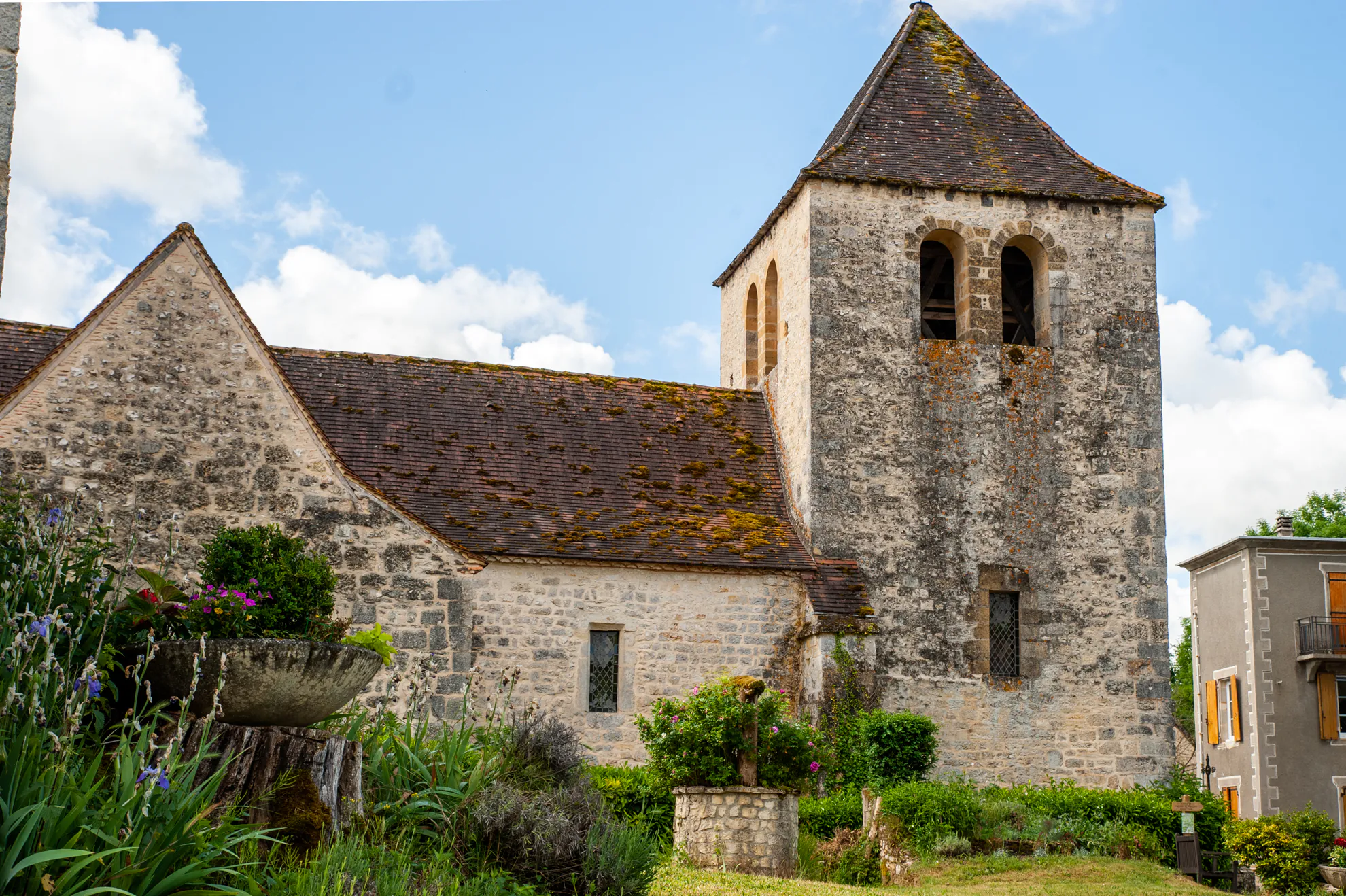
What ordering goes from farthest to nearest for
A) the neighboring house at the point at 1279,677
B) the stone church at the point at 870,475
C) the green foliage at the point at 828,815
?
1. the neighboring house at the point at 1279,677
2. the stone church at the point at 870,475
3. the green foliage at the point at 828,815

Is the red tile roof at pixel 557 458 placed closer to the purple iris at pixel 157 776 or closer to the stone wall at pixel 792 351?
the stone wall at pixel 792 351

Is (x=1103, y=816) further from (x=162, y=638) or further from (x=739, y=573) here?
(x=162, y=638)

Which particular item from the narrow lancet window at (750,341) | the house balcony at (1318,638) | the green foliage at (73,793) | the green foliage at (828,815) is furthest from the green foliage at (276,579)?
the house balcony at (1318,638)

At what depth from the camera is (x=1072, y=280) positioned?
17844 mm

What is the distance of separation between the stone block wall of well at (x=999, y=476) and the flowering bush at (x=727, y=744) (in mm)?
4387

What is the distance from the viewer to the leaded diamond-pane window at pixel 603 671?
1530cm

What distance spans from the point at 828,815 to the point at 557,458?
5.78 meters

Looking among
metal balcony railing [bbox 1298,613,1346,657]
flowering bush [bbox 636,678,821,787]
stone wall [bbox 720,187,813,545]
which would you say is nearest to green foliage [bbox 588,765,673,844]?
flowering bush [bbox 636,678,821,787]

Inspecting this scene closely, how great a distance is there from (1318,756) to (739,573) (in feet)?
53.5

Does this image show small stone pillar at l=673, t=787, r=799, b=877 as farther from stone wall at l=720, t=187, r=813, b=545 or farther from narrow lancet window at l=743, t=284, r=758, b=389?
narrow lancet window at l=743, t=284, r=758, b=389

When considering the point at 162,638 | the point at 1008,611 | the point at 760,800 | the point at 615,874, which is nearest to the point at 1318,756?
the point at 1008,611

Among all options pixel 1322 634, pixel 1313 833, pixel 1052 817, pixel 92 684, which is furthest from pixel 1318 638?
pixel 92 684

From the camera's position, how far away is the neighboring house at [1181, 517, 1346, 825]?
83.9 feet

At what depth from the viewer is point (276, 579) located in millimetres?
7148
